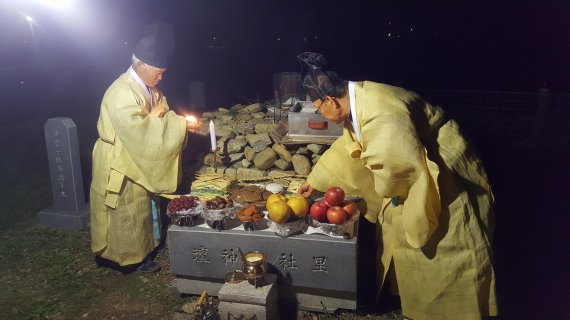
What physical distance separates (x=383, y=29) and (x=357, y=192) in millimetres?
13829

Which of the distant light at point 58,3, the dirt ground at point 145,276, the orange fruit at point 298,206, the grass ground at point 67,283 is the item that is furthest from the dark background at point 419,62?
the distant light at point 58,3

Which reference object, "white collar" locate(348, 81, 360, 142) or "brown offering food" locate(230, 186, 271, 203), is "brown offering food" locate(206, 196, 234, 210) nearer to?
"brown offering food" locate(230, 186, 271, 203)

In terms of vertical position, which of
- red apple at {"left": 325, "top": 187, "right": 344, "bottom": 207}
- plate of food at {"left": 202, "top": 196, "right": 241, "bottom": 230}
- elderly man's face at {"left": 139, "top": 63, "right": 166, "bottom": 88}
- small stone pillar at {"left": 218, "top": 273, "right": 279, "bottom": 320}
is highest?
elderly man's face at {"left": 139, "top": 63, "right": 166, "bottom": 88}

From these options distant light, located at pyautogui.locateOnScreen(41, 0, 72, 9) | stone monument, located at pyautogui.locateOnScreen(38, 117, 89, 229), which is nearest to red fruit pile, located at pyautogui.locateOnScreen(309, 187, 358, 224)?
stone monument, located at pyautogui.locateOnScreen(38, 117, 89, 229)

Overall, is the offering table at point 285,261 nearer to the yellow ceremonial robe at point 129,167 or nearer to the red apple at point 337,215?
the red apple at point 337,215

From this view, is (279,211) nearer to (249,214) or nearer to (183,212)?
(249,214)

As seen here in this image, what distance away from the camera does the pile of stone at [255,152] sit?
8.02m

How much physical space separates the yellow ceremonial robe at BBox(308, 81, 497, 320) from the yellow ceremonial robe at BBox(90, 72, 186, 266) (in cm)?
269

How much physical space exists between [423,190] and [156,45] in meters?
4.01

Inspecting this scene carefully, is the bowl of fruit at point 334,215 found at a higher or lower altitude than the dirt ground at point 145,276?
higher

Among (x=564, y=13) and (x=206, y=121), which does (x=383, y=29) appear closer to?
(x=564, y=13)

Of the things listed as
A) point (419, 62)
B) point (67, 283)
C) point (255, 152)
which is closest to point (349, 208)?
point (255, 152)

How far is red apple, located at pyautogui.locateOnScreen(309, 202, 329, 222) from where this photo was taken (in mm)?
5316

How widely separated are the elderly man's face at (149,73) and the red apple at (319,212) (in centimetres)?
290
